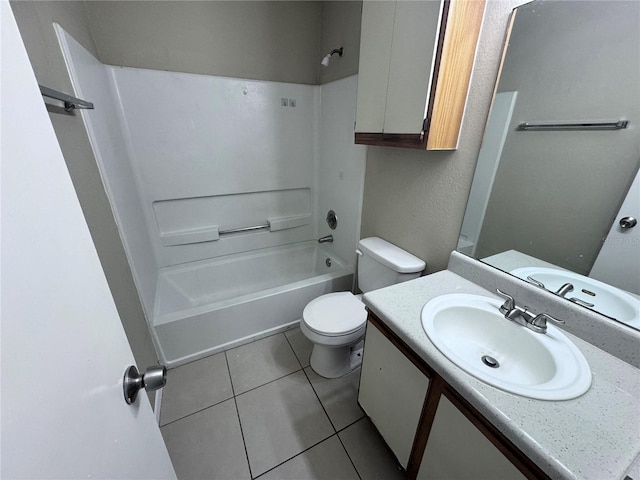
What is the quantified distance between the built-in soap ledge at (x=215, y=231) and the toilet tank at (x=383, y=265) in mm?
1040

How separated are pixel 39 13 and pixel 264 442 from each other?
1952 millimetres

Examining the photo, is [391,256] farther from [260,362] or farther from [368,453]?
[260,362]

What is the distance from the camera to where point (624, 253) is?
79 cm

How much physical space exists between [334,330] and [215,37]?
84.4 inches

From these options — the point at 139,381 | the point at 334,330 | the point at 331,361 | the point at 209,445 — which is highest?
the point at 139,381

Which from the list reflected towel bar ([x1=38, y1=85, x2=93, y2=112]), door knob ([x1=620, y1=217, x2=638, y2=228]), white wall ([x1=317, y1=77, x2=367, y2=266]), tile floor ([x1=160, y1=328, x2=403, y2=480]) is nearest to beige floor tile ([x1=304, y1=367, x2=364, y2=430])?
tile floor ([x1=160, y1=328, x2=403, y2=480])

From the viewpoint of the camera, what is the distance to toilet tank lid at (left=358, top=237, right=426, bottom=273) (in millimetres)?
1406

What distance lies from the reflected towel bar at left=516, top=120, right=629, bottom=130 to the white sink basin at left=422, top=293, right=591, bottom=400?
2.12 ft

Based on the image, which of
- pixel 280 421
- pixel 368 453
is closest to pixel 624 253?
pixel 368 453

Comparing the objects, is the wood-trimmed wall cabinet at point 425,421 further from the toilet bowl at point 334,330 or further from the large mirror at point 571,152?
the large mirror at point 571,152

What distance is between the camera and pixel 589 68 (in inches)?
31.1

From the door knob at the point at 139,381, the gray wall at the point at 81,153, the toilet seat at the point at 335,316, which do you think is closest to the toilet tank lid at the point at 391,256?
the toilet seat at the point at 335,316

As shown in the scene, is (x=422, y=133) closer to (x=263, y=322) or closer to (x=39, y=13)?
(x=39, y=13)

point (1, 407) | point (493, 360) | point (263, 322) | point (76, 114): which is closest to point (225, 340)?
point (263, 322)
